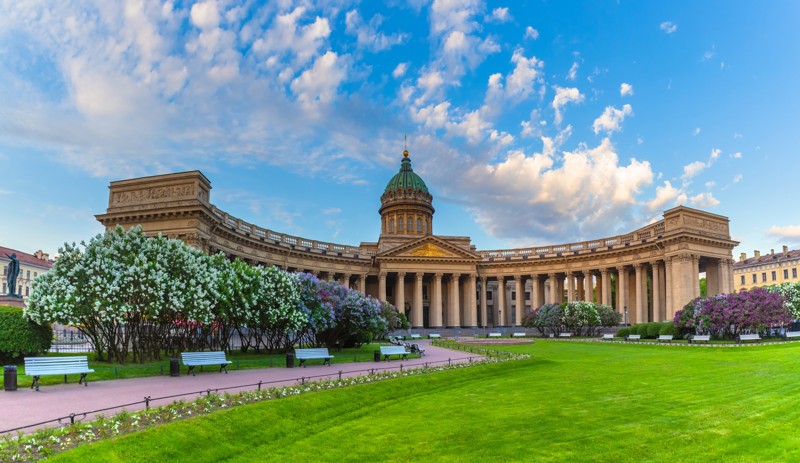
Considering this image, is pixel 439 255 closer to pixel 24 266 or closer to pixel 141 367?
pixel 141 367

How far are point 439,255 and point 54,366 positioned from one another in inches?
2435

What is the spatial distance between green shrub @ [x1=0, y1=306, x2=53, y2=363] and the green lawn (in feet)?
45.2

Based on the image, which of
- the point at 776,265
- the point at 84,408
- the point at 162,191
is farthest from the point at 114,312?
the point at 776,265

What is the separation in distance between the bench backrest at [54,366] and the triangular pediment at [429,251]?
57.3 metres

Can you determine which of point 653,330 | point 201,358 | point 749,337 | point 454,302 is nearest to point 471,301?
point 454,302

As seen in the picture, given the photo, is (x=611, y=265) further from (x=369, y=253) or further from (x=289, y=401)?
(x=289, y=401)

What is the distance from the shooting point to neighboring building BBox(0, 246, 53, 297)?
80.2 metres

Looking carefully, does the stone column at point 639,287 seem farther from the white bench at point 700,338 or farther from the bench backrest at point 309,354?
the bench backrest at point 309,354

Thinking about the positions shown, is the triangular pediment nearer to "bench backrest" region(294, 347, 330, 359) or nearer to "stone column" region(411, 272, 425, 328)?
"stone column" region(411, 272, 425, 328)

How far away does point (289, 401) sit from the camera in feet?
50.3

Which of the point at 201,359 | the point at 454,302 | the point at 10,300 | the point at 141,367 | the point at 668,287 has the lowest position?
the point at 141,367

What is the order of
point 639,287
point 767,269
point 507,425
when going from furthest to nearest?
point 767,269
point 639,287
point 507,425

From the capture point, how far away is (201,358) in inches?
881

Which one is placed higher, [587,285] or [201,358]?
[587,285]
